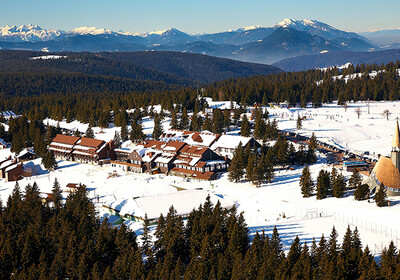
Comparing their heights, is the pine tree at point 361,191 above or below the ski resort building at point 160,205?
above

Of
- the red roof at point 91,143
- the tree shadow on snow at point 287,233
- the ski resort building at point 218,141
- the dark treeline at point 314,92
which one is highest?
the dark treeline at point 314,92

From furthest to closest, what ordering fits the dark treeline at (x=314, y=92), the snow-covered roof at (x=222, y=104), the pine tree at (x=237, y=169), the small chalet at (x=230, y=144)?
the dark treeline at (x=314, y=92), the snow-covered roof at (x=222, y=104), the small chalet at (x=230, y=144), the pine tree at (x=237, y=169)

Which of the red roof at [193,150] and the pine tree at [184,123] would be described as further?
the pine tree at [184,123]

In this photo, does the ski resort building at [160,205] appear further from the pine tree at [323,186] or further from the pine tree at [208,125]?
the pine tree at [208,125]

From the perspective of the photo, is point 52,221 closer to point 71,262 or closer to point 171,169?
point 71,262

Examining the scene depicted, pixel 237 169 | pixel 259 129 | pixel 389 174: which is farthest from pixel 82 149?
pixel 389 174

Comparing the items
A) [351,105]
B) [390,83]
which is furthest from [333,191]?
[390,83]

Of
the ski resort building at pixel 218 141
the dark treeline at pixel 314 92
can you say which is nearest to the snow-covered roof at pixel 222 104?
the dark treeline at pixel 314 92
